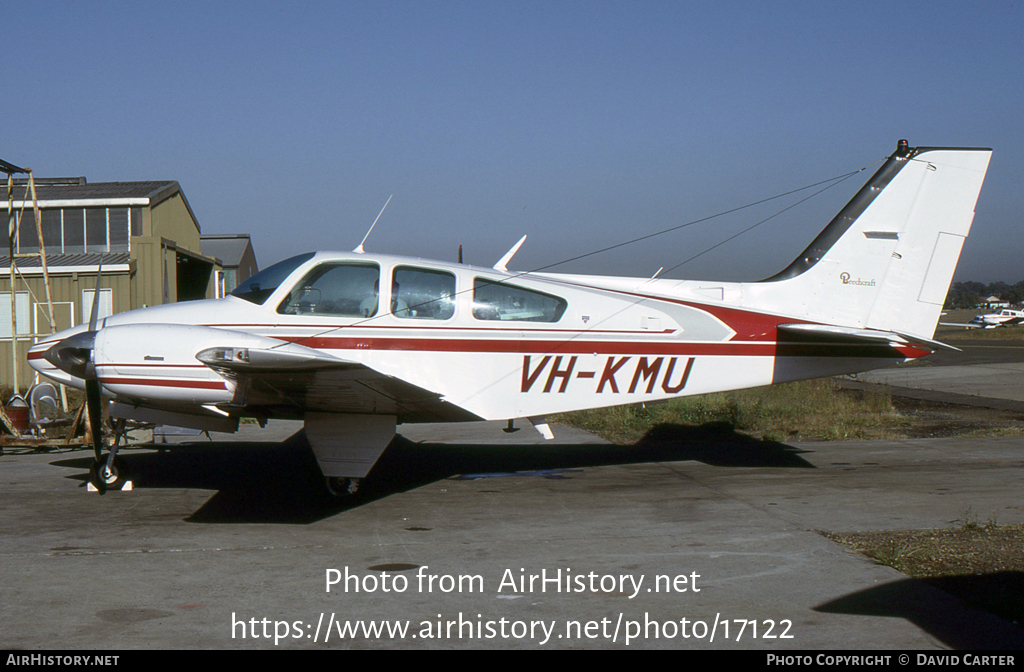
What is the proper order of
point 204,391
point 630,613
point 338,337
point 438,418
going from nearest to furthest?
point 630,613 → point 204,391 → point 338,337 → point 438,418

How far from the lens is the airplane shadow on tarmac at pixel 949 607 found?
3.96 metres

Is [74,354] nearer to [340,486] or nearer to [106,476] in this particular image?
[106,476]

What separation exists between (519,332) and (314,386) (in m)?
2.22

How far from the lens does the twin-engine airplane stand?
6.92m

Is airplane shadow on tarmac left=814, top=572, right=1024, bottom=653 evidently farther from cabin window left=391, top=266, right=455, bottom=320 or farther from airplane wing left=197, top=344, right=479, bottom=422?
cabin window left=391, top=266, right=455, bottom=320

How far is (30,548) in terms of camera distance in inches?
229

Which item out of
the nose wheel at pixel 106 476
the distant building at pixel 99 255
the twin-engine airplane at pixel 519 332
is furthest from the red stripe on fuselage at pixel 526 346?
the distant building at pixel 99 255

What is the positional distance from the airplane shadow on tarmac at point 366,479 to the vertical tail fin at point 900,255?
78.5 inches

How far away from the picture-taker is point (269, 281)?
7.62 meters

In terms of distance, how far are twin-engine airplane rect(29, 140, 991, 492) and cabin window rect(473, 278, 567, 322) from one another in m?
0.01

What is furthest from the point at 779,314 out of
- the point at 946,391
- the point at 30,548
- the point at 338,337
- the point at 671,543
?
the point at 946,391

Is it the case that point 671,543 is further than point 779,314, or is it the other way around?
point 779,314
